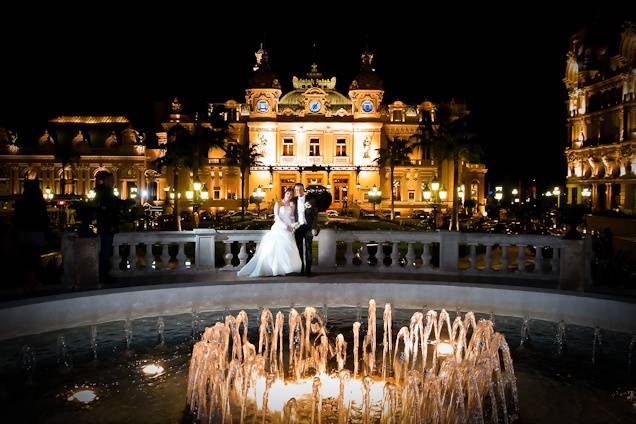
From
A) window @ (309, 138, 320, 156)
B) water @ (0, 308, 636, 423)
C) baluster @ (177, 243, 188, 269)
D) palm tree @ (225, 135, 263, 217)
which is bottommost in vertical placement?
water @ (0, 308, 636, 423)

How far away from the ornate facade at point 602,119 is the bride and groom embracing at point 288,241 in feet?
145

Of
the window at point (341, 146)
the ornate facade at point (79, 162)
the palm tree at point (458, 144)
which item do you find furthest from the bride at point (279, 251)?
the ornate facade at point (79, 162)

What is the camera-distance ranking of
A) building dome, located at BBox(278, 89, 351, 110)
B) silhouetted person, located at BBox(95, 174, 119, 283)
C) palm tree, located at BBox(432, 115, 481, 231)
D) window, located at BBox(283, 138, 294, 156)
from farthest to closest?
building dome, located at BBox(278, 89, 351, 110) → window, located at BBox(283, 138, 294, 156) → palm tree, located at BBox(432, 115, 481, 231) → silhouetted person, located at BBox(95, 174, 119, 283)

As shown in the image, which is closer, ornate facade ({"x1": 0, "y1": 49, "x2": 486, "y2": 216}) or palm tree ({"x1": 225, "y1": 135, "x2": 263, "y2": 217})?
palm tree ({"x1": 225, "y1": 135, "x2": 263, "y2": 217})

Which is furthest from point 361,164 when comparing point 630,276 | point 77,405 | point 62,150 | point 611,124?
point 77,405

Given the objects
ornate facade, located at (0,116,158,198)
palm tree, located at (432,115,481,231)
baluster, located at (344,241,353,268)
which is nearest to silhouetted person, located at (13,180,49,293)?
baluster, located at (344,241,353,268)

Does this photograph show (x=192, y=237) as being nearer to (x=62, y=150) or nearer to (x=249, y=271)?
(x=249, y=271)

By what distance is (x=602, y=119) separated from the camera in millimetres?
62781

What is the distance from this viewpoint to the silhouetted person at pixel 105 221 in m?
11.9

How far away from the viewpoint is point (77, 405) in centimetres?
712

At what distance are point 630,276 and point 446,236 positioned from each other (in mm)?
4008

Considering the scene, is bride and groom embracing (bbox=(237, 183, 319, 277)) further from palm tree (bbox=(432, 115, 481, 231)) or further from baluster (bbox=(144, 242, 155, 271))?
palm tree (bbox=(432, 115, 481, 231))

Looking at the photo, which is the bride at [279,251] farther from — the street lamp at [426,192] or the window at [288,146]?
the window at [288,146]

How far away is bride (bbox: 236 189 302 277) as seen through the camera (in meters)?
12.6
